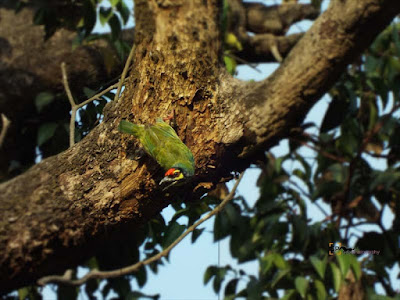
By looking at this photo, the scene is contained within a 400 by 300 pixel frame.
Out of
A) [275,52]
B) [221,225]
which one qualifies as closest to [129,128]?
[221,225]

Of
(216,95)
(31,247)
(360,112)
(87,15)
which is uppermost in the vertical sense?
(87,15)

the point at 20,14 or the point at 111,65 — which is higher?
the point at 20,14

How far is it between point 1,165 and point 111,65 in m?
1.40

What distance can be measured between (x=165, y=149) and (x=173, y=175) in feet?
0.31

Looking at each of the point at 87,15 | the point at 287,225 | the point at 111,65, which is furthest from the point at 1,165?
the point at 287,225

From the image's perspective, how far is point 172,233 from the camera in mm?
2006

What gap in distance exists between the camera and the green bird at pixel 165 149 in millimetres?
1570

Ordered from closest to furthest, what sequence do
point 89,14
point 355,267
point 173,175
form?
point 173,175 → point 355,267 → point 89,14

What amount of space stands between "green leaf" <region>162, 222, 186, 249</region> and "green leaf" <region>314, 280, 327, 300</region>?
4.02 ft

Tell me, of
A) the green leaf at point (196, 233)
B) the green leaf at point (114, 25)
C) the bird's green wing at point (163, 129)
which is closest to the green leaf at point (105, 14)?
the green leaf at point (114, 25)

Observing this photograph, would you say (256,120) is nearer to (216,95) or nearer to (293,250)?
(216,95)

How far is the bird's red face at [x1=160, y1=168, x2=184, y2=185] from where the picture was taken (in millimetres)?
1568

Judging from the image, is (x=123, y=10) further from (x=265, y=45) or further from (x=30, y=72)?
(x=265, y=45)

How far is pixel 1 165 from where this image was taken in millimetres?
3947
